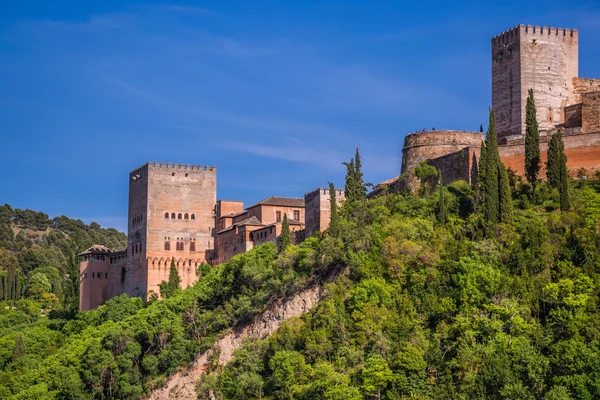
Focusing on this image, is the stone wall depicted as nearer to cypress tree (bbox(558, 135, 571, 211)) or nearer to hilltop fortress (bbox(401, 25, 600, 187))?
hilltop fortress (bbox(401, 25, 600, 187))

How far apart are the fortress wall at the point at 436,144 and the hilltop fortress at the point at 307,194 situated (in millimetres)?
49

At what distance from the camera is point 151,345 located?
195ft

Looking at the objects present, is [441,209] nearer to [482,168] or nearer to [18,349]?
[482,168]

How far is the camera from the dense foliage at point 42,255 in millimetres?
89875

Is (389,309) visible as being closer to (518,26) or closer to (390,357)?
(390,357)

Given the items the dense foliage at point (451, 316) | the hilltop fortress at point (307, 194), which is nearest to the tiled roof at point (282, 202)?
the hilltop fortress at point (307, 194)

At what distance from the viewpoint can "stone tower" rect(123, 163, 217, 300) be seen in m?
71.0

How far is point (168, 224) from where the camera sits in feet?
237

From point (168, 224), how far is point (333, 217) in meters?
19.1


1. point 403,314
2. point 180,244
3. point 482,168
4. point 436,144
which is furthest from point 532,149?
point 180,244

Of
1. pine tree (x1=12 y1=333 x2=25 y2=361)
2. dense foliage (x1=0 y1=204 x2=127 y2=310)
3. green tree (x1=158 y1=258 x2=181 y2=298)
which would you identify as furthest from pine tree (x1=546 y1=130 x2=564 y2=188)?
dense foliage (x1=0 y1=204 x2=127 y2=310)

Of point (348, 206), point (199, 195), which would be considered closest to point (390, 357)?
point (348, 206)

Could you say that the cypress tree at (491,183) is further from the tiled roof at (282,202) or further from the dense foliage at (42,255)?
the dense foliage at (42,255)

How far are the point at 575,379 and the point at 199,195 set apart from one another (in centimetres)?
3744
